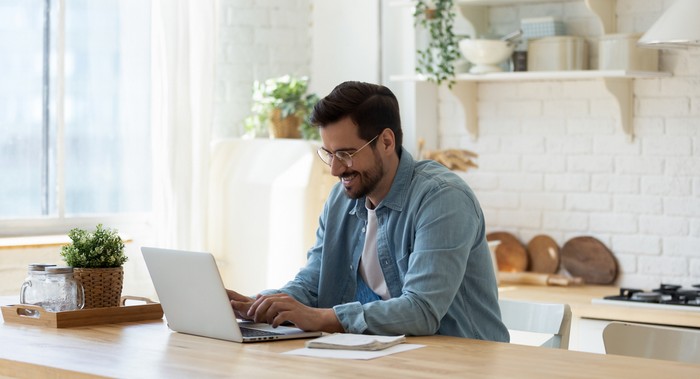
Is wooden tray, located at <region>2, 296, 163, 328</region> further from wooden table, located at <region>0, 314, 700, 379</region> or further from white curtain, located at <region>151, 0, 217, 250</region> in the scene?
white curtain, located at <region>151, 0, 217, 250</region>

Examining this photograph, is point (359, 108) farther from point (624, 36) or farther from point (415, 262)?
point (624, 36)

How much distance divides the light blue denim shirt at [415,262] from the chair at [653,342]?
0.97 feet

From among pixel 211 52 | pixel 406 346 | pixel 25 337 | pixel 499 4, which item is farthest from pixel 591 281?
pixel 25 337

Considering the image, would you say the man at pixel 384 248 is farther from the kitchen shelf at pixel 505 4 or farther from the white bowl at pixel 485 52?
the kitchen shelf at pixel 505 4

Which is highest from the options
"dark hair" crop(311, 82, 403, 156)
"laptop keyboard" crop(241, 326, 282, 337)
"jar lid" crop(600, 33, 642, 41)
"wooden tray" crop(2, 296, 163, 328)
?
"jar lid" crop(600, 33, 642, 41)

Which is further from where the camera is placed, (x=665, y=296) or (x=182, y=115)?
(x=182, y=115)

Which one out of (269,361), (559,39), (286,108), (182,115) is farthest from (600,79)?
(269,361)

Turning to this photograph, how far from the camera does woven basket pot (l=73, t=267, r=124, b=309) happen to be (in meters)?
2.74

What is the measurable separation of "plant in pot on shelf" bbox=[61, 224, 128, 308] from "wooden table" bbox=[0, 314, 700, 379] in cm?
25

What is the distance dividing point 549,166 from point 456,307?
2.18 meters

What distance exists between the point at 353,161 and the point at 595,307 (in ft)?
5.07

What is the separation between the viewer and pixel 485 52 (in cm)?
451

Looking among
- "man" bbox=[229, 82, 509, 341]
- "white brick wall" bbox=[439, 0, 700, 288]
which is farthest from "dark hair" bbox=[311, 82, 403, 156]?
"white brick wall" bbox=[439, 0, 700, 288]

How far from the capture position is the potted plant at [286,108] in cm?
483
